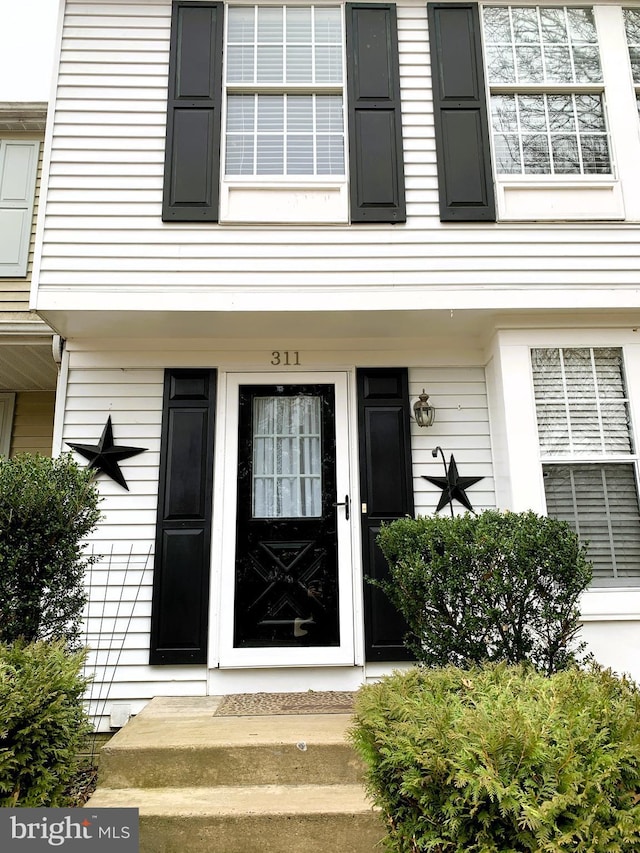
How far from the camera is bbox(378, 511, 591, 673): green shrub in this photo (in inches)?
116

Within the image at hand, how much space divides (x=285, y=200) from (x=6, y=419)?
135 inches

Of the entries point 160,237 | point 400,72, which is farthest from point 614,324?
point 160,237

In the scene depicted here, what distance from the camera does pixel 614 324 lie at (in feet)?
13.0

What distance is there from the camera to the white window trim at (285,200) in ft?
13.2

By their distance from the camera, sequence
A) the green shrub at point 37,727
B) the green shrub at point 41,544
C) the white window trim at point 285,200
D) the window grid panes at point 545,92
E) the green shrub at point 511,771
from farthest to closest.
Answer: the window grid panes at point 545,92 < the white window trim at point 285,200 < the green shrub at point 41,544 < the green shrub at point 37,727 < the green shrub at point 511,771

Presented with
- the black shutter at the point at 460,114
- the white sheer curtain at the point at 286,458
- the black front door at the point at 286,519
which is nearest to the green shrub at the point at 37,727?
the black front door at the point at 286,519

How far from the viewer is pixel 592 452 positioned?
3.87 meters

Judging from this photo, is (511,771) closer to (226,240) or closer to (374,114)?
(226,240)

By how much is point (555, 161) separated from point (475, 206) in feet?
2.43

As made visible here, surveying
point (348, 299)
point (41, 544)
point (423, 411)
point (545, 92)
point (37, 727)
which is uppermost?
point (545, 92)

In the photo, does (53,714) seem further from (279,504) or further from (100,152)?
(100,152)

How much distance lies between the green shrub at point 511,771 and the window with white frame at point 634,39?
4511mm

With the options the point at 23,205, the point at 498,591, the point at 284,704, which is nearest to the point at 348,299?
the point at 498,591

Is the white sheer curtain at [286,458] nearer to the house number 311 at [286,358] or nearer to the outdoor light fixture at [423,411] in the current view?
the house number 311 at [286,358]
